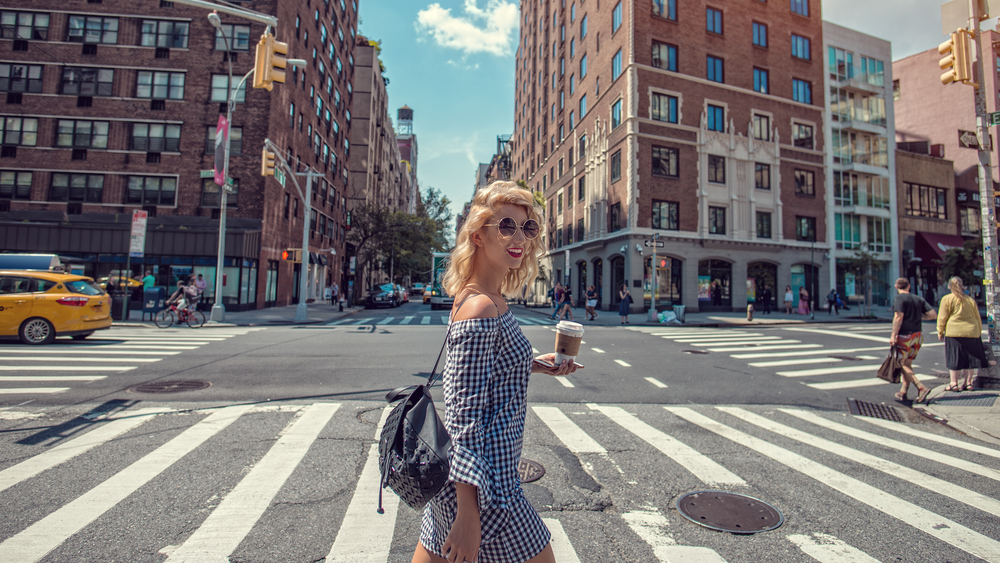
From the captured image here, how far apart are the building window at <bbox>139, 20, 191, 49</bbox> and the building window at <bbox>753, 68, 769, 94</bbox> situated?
35775mm

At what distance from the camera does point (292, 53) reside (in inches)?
1200

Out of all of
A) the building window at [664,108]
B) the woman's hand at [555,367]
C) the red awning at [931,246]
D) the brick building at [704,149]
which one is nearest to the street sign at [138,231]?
the woman's hand at [555,367]

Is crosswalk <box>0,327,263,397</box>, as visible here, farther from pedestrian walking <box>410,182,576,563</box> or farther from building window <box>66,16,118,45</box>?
building window <box>66,16,118,45</box>

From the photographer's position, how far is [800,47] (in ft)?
116

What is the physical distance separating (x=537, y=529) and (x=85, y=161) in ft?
115

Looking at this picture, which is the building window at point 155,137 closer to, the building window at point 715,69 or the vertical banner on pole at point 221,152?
the vertical banner on pole at point 221,152

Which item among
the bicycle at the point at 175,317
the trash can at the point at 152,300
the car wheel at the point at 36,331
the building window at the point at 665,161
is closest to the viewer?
the car wheel at the point at 36,331

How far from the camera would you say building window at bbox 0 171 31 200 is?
88.9 ft

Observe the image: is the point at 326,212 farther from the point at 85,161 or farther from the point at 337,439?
the point at 337,439

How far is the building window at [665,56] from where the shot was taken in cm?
3089

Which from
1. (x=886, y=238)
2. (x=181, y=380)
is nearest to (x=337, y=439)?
(x=181, y=380)

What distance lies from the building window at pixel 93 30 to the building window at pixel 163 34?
5.15 ft

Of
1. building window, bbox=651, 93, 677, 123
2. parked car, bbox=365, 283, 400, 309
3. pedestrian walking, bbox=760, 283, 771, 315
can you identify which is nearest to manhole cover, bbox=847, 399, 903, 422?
pedestrian walking, bbox=760, 283, 771, 315

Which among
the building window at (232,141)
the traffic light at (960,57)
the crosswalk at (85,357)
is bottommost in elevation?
the crosswalk at (85,357)
